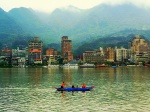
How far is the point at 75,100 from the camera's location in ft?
143

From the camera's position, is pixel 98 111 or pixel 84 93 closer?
pixel 98 111

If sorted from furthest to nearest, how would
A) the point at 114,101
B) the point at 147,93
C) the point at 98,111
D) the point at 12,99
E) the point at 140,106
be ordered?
the point at 147,93
the point at 12,99
the point at 114,101
the point at 140,106
the point at 98,111

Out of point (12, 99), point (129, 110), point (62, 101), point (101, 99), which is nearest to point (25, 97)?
point (12, 99)

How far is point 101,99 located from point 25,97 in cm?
980

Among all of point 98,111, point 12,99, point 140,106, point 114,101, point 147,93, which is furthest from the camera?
point 147,93

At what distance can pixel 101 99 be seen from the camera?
44.3m

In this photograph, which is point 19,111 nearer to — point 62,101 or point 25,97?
point 62,101

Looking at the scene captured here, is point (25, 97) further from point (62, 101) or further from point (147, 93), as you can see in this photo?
point (147, 93)

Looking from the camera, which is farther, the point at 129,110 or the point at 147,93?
the point at 147,93

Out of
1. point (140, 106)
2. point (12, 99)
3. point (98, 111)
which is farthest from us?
point (12, 99)

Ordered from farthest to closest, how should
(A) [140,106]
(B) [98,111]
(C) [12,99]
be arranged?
(C) [12,99] → (A) [140,106] → (B) [98,111]

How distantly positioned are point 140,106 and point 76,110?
692 centimetres

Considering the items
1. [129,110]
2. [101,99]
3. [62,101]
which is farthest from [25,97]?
[129,110]

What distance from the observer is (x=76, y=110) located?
120 ft
